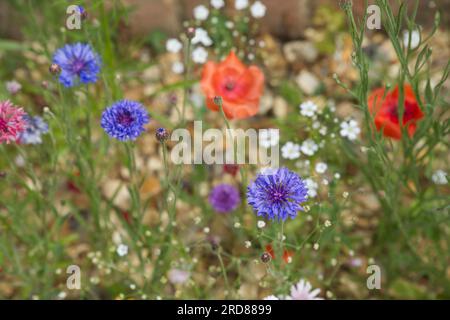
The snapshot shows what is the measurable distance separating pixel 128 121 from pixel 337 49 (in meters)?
0.86

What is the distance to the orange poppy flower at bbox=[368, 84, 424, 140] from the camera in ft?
4.05

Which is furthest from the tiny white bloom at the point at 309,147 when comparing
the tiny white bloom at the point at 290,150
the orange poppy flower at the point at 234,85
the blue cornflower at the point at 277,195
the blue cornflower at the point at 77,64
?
the blue cornflower at the point at 77,64

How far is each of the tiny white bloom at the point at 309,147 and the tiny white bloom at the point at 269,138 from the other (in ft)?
0.18

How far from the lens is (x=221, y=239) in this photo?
146 centimetres

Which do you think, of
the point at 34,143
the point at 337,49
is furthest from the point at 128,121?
the point at 337,49

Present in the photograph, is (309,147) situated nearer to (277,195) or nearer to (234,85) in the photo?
(234,85)

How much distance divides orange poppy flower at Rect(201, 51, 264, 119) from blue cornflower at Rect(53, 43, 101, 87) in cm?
24

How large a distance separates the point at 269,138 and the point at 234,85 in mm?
137

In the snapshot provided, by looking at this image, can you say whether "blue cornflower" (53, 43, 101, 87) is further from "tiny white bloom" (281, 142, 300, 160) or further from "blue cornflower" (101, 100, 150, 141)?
"tiny white bloom" (281, 142, 300, 160)

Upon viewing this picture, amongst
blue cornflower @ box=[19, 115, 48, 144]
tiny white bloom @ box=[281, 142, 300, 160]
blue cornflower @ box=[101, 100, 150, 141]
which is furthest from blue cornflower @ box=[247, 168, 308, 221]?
blue cornflower @ box=[19, 115, 48, 144]

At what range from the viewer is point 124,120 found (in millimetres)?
1012

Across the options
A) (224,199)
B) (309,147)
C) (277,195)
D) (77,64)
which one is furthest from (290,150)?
(77,64)

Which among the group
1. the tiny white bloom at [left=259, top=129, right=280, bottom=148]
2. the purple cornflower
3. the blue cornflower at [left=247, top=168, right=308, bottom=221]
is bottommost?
the blue cornflower at [left=247, top=168, right=308, bottom=221]

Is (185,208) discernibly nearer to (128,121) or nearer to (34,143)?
(34,143)
